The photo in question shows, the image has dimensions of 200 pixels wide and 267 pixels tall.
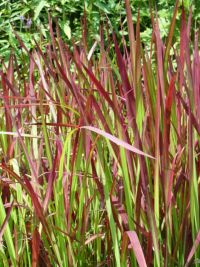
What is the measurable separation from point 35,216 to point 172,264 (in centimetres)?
26

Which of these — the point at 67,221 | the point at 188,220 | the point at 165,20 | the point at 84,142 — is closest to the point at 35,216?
the point at 67,221

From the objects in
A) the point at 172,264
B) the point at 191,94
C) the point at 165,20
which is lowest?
the point at 172,264

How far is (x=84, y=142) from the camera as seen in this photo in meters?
1.01

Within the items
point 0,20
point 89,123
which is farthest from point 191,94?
point 0,20

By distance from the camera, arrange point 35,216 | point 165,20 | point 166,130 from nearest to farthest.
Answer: point 166,130, point 35,216, point 165,20

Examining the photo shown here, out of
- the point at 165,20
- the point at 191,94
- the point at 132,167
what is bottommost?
the point at 132,167

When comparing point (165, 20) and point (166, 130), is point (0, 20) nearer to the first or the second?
point (165, 20)

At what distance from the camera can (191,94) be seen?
0.95 metres

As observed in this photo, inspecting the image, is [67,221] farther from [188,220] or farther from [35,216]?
[188,220]

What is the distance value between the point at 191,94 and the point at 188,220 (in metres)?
0.23

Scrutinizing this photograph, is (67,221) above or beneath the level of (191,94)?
beneath

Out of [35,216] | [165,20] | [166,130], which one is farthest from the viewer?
[165,20]

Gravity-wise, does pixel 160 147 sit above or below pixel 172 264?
above

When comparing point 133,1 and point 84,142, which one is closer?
Answer: point 84,142
